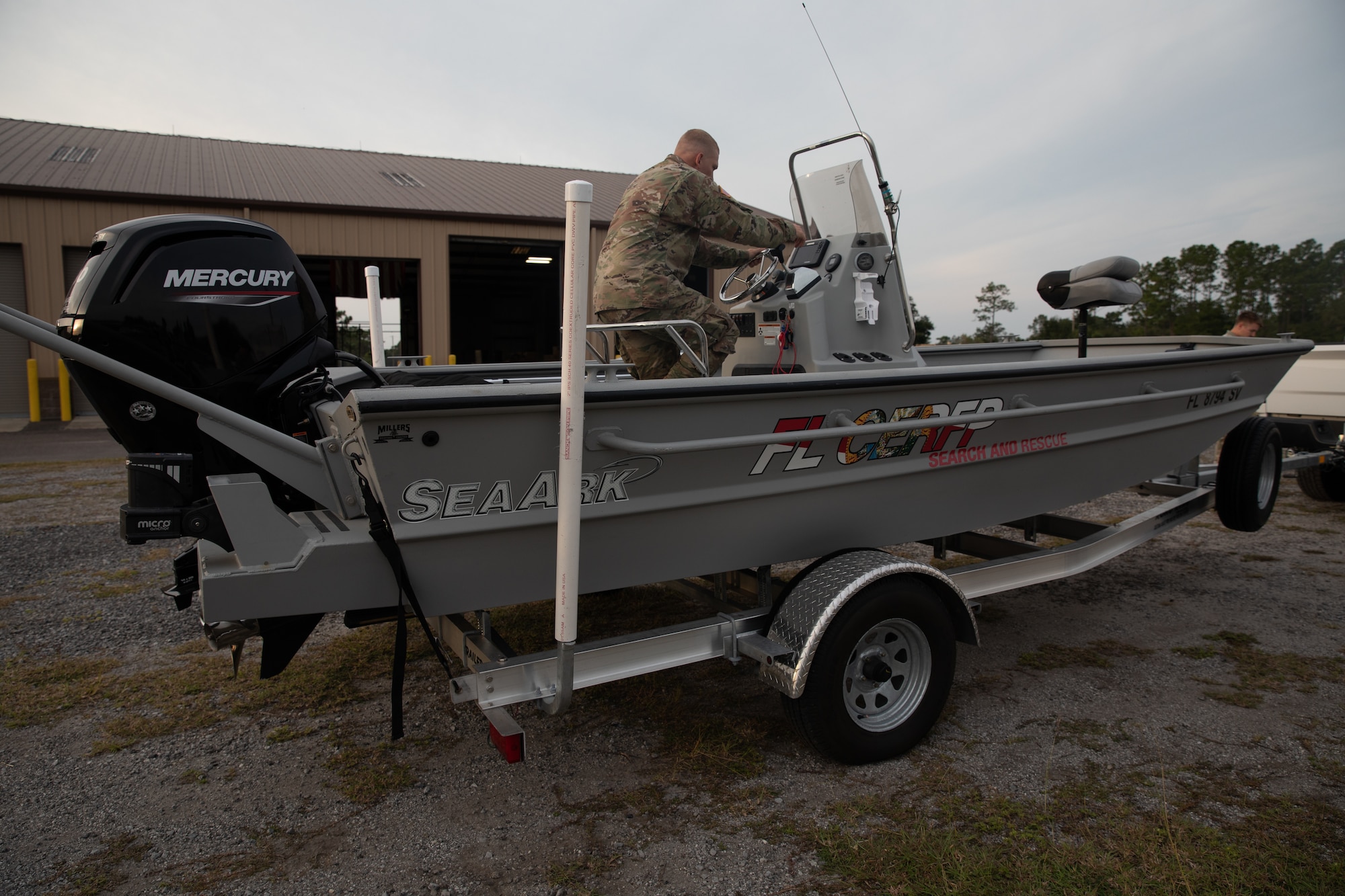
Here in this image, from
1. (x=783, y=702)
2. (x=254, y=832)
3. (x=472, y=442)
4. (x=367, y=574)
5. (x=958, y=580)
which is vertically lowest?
(x=254, y=832)

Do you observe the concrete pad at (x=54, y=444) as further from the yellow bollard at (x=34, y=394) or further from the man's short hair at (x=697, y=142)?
the man's short hair at (x=697, y=142)

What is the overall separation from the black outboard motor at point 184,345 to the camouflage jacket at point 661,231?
1.28m

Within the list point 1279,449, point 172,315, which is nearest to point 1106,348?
point 1279,449

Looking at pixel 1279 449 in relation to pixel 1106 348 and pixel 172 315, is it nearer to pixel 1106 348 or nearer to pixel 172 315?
pixel 1106 348

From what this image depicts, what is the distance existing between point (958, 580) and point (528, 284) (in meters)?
21.8

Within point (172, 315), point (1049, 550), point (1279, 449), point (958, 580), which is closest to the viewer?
point (172, 315)

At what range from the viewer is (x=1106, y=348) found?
18.0ft

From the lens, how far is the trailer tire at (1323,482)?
666 centimetres

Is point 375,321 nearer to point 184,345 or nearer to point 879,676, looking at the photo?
point 184,345

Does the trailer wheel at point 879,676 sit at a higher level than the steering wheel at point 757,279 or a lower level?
lower

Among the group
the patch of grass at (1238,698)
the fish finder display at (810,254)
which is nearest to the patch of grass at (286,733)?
the fish finder display at (810,254)

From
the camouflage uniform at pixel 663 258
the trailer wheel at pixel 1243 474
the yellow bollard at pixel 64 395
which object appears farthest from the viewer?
the yellow bollard at pixel 64 395

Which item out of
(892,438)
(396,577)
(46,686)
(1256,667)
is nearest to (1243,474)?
(1256,667)

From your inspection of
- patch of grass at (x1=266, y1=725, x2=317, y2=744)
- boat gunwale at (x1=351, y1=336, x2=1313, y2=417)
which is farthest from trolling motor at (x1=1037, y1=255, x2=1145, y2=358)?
patch of grass at (x1=266, y1=725, x2=317, y2=744)
